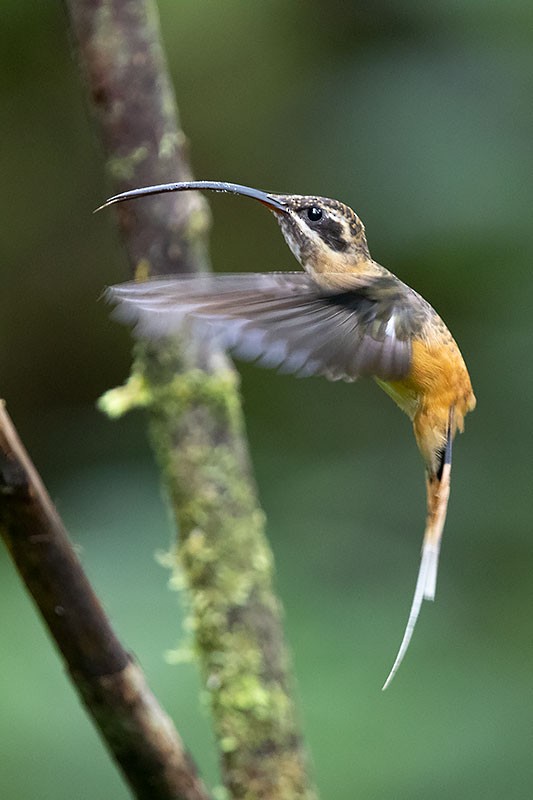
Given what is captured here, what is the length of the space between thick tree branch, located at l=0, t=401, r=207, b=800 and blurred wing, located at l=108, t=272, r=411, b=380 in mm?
237

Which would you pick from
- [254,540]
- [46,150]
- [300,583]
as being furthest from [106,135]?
[46,150]

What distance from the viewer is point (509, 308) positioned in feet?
11.1

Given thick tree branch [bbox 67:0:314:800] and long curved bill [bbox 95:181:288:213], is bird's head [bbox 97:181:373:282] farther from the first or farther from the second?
thick tree branch [bbox 67:0:314:800]

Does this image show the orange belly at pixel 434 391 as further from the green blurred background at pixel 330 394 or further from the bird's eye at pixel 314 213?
the green blurred background at pixel 330 394

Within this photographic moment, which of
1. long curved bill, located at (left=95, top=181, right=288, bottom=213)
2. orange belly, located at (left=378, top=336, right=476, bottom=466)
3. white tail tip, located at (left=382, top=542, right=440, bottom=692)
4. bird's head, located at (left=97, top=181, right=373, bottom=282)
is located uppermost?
long curved bill, located at (left=95, top=181, right=288, bottom=213)

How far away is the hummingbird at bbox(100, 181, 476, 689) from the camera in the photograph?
1.21 meters

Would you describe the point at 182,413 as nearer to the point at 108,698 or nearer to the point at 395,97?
the point at 108,698

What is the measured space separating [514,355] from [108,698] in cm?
215

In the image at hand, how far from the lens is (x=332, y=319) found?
4.47 feet

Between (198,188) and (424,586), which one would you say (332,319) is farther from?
(424,586)

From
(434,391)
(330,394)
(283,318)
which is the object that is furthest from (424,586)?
(330,394)

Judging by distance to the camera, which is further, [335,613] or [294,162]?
[294,162]

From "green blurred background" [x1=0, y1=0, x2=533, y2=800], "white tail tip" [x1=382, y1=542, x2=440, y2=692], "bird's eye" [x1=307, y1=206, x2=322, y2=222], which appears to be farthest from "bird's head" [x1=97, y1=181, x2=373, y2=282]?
"green blurred background" [x1=0, y1=0, x2=533, y2=800]

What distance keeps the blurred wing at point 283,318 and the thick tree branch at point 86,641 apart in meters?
0.24
